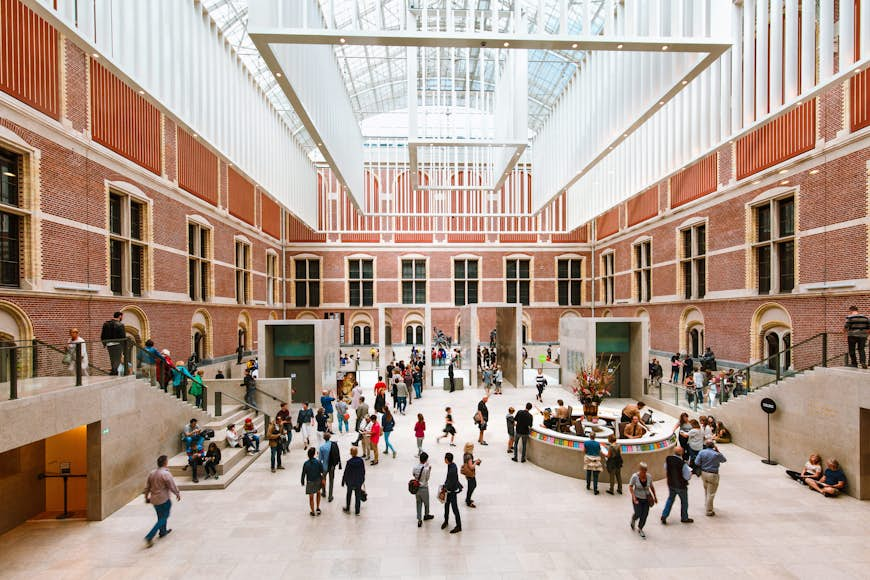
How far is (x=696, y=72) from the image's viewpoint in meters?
9.05

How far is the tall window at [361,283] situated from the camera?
32.2 meters

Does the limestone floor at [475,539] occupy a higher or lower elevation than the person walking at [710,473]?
lower

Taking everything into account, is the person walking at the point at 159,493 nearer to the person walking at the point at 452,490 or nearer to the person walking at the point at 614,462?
the person walking at the point at 452,490

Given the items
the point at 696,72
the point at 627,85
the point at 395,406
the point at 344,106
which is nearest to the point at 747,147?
the point at 627,85

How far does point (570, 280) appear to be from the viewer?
32.8 meters

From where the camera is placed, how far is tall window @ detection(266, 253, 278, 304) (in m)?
27.5

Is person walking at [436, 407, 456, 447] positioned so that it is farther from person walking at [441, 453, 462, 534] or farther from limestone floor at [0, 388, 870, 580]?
person walking at [441, 453, 462, 534]

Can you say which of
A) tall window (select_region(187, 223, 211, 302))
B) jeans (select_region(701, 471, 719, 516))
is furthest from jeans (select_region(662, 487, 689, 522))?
tall window (select_region(187, 223, 211, 302))

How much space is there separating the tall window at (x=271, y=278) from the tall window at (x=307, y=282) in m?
2.52

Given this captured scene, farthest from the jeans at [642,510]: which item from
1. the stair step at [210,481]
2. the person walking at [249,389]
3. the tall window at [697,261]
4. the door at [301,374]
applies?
the tall window at [697,261]

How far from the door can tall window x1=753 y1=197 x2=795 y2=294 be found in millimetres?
15926

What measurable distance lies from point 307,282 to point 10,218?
2178 cm

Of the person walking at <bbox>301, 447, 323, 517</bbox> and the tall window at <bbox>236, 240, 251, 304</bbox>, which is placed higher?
the tall window at <bbox>236, 240, 251, 304</bbox>

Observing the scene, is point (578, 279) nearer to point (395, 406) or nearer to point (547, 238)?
point (547, 238)
